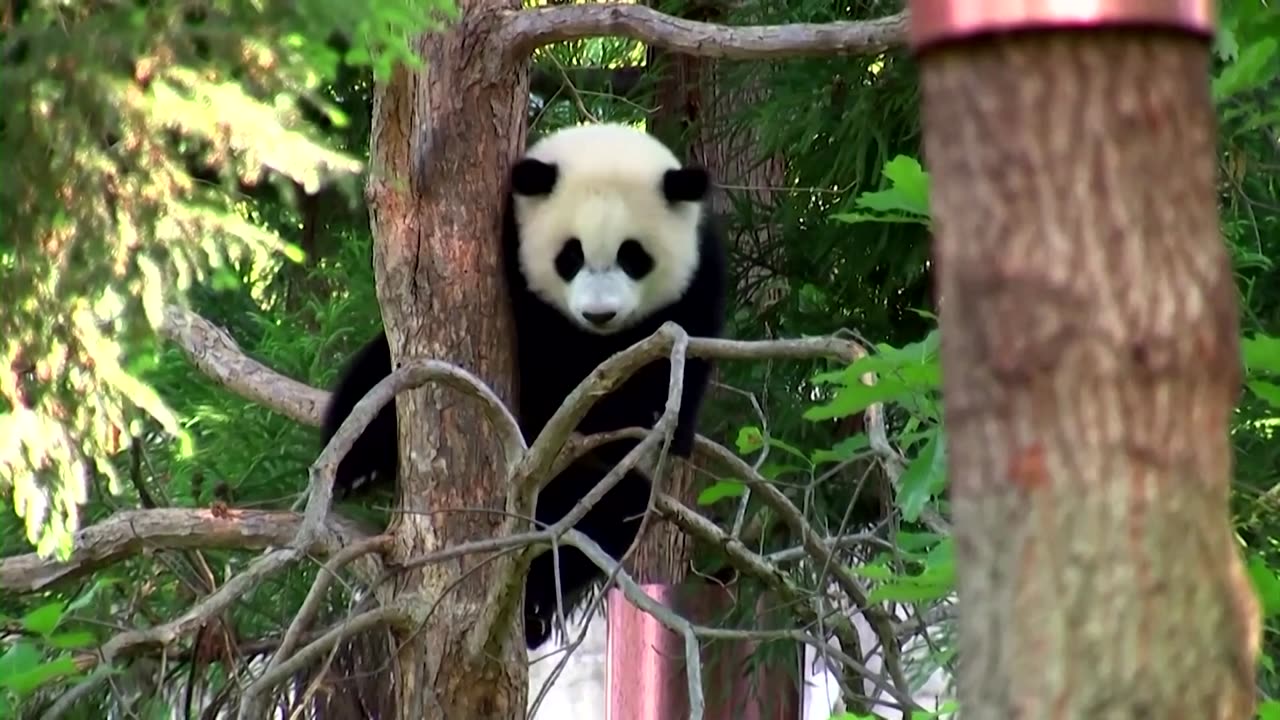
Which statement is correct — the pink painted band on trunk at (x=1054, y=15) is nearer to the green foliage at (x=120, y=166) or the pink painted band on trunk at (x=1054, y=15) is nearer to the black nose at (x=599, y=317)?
the green foliage at (x=120, y=166)

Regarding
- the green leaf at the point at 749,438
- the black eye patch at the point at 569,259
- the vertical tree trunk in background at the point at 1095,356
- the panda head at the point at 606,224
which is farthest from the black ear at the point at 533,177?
the vertical tree trunk in background at the point at 1095,356

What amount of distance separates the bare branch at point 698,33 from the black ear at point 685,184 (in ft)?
2.56

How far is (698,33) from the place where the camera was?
Answer: 138 inches

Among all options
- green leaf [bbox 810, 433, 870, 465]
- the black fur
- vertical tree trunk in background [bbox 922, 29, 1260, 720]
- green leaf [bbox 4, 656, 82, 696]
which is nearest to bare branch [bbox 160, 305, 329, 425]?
the black fur

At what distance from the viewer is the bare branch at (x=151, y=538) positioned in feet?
10.9

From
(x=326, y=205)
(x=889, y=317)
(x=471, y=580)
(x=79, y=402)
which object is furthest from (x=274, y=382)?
(x=79, y=402)

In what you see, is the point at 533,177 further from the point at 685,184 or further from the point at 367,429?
the point at 367,429

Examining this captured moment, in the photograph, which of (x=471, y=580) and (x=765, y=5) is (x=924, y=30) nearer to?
(x=471, y=580)

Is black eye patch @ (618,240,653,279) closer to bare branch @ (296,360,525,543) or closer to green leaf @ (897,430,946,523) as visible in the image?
bare branch @ (296,360,525,543)

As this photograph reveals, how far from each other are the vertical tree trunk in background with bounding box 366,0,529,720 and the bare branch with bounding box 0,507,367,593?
0.26m

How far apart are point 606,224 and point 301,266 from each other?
180 centimetres

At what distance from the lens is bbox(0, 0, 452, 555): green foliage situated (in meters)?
1.64

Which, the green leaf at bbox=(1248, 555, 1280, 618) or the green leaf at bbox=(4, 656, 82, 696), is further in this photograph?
the green leaf at bbox=(4, 656, 82, 696)

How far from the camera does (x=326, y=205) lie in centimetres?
549
